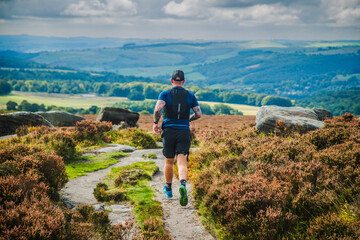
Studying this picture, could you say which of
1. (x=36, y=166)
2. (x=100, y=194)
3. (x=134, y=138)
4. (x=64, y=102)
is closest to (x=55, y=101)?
(x=64, y=102)

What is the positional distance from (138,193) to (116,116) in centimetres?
1770

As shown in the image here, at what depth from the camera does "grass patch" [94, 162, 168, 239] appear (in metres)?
5.29

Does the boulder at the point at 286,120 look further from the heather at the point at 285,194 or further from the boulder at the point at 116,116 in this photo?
the boulder at the point at 116,116

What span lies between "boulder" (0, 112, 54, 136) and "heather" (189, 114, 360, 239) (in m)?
11.1

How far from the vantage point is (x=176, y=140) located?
6793 millimetres

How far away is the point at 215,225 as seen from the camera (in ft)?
18.5

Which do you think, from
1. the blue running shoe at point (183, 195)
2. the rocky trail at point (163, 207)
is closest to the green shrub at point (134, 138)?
the rocky trail at point (163, 207)

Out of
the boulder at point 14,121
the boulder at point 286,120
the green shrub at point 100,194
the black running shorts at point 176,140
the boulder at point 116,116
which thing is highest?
the black running shorts at point 176,140

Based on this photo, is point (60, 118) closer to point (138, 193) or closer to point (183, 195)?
point (138, 193)

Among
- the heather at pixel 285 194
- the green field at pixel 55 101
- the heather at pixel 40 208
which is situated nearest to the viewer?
the heather at pixel 40 208

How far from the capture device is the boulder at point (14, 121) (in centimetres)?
1384

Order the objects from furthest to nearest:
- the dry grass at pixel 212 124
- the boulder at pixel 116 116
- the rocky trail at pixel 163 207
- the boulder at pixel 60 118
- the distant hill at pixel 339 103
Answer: the distant hill at pixel 339 103, the dry grass at pixel 212 124, the boulder at pixel 116 116, the boulder at pixel 60 118, the rocky trail at pixel 163 207

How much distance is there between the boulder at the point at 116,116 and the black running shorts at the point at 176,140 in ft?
59.0

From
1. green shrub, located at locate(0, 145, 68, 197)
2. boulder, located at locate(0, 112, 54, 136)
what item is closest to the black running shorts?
green shrub, located at locate(0, 145, 68, 197)
